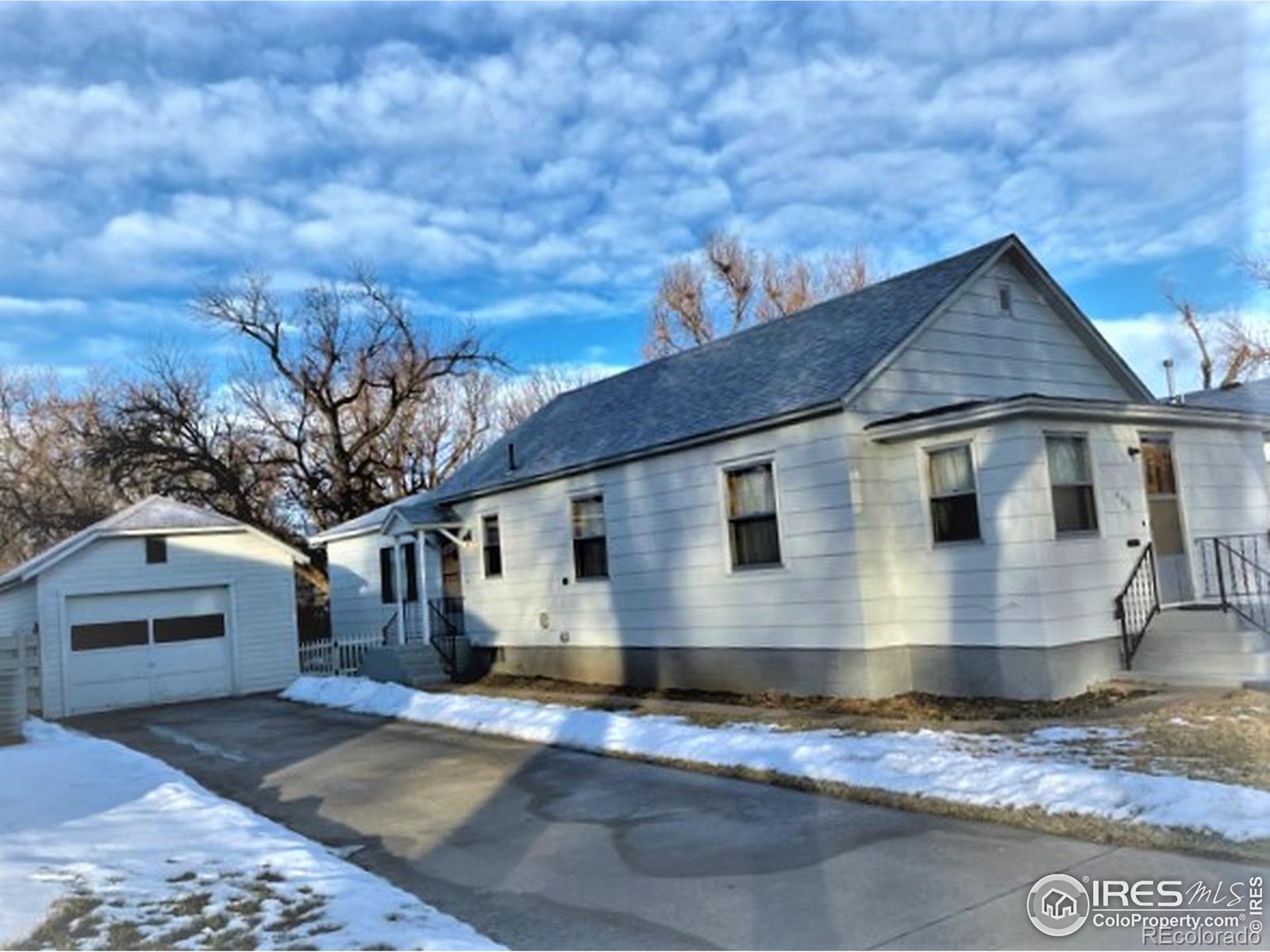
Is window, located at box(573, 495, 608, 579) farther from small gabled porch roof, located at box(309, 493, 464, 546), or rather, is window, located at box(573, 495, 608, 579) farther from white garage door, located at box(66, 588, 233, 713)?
white garage door, located at box(66, 588, 233, 713)

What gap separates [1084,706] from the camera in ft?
33.7

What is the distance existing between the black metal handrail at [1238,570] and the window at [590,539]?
8402 mm

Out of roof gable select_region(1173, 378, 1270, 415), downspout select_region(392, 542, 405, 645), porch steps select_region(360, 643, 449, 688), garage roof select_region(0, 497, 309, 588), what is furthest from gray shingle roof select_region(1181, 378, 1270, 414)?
garage roof select_region(0, 497, 309, 588)

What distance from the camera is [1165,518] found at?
12852 millimetres

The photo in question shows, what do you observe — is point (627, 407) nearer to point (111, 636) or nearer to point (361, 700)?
point (361, 700)

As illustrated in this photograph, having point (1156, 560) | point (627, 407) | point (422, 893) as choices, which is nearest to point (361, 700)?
point (627, 407)

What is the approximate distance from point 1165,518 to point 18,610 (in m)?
20.7

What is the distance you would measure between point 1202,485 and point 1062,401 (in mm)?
3749

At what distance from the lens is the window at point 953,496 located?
11.5 meters

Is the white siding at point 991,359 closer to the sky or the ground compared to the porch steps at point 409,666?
closer to the sky

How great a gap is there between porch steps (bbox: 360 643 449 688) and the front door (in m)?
12.2

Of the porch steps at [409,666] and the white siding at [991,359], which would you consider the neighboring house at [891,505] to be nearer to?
the white siding at [991,359]

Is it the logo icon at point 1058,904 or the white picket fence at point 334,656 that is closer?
the logo icon at point 1058,904

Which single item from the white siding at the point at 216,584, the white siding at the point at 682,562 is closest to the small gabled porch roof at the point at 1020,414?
the white siding at the point at 682,562
